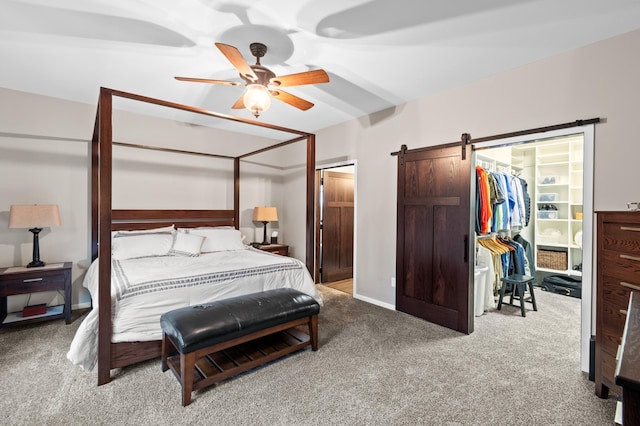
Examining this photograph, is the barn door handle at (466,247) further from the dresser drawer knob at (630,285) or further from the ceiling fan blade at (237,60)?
the ceiling fan blade at (237,60)

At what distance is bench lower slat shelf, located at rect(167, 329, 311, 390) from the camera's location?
6.89 ft

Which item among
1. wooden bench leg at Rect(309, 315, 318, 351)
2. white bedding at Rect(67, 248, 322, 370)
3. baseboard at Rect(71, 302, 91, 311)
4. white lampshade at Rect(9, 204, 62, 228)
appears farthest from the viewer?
baseboard at Rect(71, 302, 91, 311)

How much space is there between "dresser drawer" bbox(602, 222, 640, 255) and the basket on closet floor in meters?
3.38

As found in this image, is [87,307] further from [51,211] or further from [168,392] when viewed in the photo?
[168,392]

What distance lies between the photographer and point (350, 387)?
2.15m

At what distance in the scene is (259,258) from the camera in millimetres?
3469

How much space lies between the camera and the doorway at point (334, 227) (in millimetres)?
5070

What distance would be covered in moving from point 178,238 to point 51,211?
1303mm

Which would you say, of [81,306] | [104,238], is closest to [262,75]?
Answer: [104,238]

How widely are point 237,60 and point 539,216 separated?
5444mm

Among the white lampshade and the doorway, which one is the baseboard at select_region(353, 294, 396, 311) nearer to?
the doorway

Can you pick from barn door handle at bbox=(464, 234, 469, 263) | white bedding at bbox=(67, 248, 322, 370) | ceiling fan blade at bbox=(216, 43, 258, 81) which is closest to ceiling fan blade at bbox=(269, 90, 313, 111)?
ceiling fan blade at bbox=(216, 43, 258, 81)

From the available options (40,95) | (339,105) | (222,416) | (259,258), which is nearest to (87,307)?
(259,258)

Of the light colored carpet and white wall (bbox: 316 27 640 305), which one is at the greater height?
white wall (bbox: 316 27 640 305)
